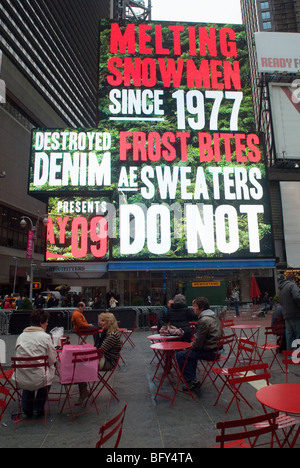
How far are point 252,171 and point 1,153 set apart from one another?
95.4 feet

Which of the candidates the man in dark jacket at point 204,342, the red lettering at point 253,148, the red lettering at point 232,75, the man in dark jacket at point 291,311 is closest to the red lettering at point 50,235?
the red lettering at point 253,148

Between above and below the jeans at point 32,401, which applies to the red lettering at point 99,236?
above

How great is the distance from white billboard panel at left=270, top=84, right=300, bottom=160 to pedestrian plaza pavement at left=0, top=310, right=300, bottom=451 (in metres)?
22.1

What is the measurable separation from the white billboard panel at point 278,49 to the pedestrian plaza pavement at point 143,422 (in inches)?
1122

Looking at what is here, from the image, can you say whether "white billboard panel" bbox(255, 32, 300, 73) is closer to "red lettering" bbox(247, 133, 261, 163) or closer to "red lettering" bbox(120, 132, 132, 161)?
"red lettering" bbox(247, 133, 261, 163)

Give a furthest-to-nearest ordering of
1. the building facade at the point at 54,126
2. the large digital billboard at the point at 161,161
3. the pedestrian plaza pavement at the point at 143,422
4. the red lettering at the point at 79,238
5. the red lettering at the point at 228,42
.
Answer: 1. the red lettering at the point at 228,42
2. the building facade at the point at 54,126
3. the red lettering at the point at 79,238
4. the large digital billboard at the point at 161,161
5. the pedestrian plaza pavement at the point at 143,422

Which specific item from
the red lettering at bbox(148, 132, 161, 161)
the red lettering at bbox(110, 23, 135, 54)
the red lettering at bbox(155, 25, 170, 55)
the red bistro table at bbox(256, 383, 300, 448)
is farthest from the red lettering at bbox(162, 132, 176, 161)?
the red bistro table at bbox(256, 383, 300, 448)

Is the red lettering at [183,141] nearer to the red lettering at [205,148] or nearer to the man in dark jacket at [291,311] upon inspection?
the red lettering at [205,148]

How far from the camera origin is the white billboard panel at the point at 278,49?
27078 mm

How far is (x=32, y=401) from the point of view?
4824mm

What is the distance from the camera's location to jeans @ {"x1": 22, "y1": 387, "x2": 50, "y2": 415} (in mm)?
4809

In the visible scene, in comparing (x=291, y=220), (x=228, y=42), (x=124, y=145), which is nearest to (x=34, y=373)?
(x=124, y=145)

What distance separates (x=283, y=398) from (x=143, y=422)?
7.42 feet

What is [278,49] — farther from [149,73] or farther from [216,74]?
[149,73]
